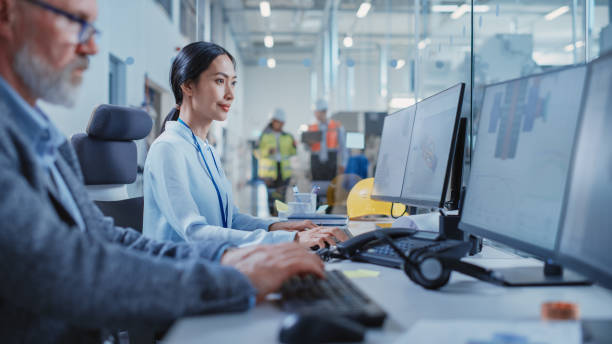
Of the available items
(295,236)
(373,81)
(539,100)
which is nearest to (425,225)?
(295,236)

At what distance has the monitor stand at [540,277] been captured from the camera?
98 centimetres

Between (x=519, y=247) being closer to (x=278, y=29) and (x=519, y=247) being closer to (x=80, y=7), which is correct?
(x=80, y=7)

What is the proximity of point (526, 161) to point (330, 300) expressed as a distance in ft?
1.71

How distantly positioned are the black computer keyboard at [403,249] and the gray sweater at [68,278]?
1.62ft

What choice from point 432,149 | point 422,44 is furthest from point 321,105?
point 432,149

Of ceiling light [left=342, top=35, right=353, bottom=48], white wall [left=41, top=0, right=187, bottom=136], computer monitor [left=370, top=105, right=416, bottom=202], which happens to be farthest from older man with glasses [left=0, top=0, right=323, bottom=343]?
ceiling light [left=342, top=35, right=353, bottom=48]

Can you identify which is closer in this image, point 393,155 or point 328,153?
point 393,155

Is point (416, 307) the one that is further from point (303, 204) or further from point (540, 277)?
point (303, 204)

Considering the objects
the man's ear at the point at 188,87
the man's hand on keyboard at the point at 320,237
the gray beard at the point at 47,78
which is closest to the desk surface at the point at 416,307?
the man's hand on keyboard at the point at 320,237

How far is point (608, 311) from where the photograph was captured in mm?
824

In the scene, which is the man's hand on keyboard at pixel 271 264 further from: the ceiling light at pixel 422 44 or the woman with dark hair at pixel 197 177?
the ceiling light at pixel 422 44

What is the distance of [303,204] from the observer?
2041 mm

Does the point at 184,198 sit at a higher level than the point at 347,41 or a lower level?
lower

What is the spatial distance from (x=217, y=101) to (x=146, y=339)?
2.97 ft
